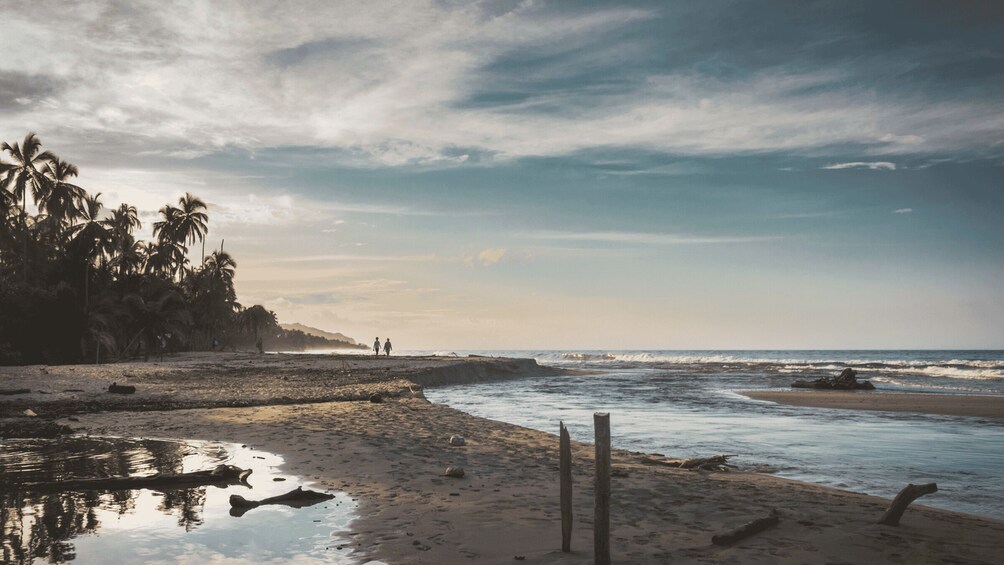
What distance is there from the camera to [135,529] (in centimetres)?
815

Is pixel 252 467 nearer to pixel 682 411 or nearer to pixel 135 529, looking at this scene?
pixel 135 529

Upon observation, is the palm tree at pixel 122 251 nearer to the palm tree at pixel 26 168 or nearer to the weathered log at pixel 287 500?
the palm tree at pixel 26 168

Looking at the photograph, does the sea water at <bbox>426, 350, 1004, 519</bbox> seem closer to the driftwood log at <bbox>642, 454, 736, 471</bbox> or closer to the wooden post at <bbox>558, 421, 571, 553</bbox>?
the driftwood log at <bbox>642, 454, 736, 471</bbox>

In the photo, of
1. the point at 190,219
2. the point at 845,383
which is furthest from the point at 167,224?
the point at 845,383

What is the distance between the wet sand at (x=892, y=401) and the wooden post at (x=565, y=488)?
23732 mm

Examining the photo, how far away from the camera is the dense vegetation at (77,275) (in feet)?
134

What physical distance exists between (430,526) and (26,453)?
33.0 feet

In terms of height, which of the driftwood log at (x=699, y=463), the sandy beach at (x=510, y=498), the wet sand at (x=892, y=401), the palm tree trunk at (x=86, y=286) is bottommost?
the wet sand at (x=892, y=401)

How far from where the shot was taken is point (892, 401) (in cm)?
3023

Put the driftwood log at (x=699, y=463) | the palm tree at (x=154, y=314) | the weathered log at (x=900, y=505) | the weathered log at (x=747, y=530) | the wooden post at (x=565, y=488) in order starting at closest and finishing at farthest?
the wooden post at (x=565, y=488) < the weathered log at (x=747, y=530) < the weathered log at (x=900, y=505) < the driftwood log at (x=699, y=463) < the palm tree at (x=154, y=314)

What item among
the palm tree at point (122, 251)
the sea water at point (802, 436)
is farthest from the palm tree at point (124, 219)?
the sea water at point (802, 436)

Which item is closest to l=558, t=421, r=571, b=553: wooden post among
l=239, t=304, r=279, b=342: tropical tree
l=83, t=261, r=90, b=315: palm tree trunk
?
Result: l=83, t=261, r=90, b=315: palm tree trunk

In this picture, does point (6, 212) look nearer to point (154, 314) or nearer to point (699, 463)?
point (154, 314)

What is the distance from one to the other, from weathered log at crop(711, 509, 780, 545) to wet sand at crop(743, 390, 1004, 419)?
20.8 metres
